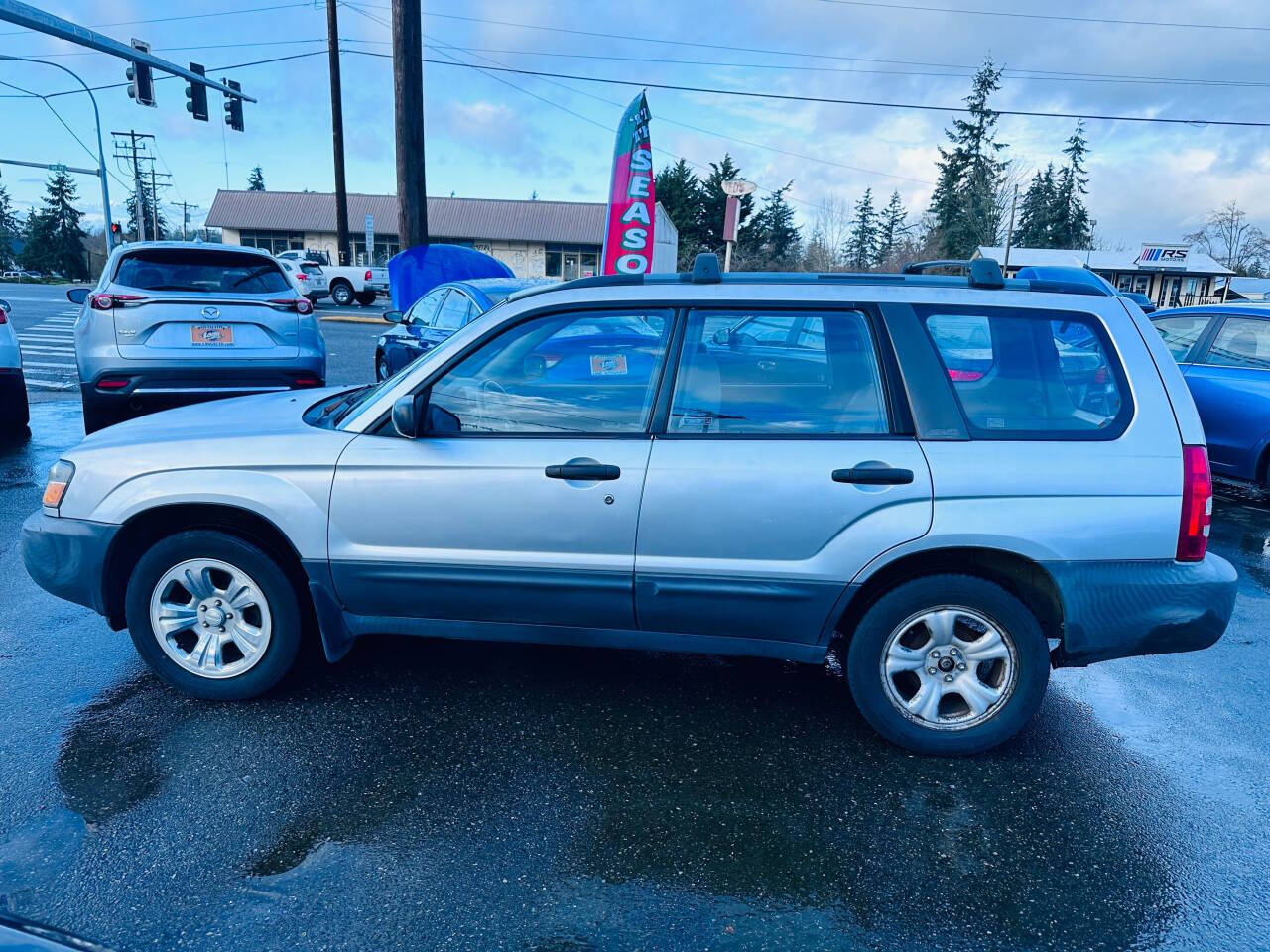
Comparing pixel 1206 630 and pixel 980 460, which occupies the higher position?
pixel 980 460

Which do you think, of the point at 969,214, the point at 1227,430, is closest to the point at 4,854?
the point at 1227,430

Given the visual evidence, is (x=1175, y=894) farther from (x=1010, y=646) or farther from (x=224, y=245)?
(x=224, y=245)

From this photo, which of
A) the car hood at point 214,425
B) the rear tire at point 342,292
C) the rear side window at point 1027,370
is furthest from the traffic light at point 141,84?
the rear side window at point 1027,370

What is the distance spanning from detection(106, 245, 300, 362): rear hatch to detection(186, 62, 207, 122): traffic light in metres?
17.7

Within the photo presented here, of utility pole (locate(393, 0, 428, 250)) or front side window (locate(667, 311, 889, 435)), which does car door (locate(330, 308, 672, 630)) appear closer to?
front side window (locate(667, 311, 889, 435))

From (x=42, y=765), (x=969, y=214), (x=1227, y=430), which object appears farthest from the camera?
(x=969, y=214)

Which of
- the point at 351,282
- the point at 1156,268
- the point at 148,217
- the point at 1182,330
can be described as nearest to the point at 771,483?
the point at 1182,330

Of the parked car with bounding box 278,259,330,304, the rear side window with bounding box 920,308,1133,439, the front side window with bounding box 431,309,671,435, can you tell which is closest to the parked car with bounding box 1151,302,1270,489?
the rear side window with bounding box 920,308,1133,439

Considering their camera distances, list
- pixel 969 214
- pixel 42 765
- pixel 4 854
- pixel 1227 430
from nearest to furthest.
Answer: pixel 4 854 < pixel 42 765 < pixel 1227 430 < pixel 969 214

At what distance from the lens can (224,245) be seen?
7.81m

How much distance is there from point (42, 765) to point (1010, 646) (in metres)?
3.46

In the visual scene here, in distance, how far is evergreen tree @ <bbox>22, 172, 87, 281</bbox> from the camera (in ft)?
278

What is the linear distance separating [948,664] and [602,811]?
137 cm

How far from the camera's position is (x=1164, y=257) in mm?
52188
